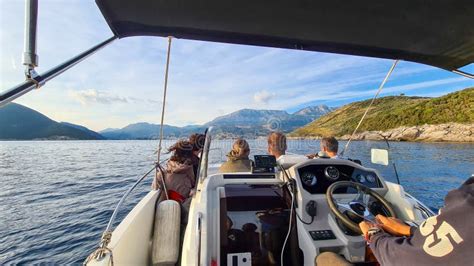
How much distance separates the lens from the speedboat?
2.05m

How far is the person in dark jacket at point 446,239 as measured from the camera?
0.87 m

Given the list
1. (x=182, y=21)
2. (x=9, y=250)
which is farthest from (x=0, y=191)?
(x=182, y=21)

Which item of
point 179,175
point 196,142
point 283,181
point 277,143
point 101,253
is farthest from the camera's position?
point 196,142

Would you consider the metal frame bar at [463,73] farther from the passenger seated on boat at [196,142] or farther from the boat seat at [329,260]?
the passenger seated on boat at [196,142]

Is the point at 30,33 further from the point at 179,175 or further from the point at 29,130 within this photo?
the point at 29,130

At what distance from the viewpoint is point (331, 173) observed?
2.54 metres

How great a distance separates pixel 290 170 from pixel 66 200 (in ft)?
→ 34.2

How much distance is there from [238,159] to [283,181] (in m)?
1.10

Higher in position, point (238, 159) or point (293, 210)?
point (238, 159)

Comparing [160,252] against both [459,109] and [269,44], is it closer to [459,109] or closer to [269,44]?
[269,44]

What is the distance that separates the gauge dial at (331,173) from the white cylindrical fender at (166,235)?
1671 mm

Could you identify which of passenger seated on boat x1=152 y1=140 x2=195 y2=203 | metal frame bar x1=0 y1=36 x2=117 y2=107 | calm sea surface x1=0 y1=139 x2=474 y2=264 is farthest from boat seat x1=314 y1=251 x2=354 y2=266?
passenger seated on boat x1=152 y1=140 x2=195 y2=203

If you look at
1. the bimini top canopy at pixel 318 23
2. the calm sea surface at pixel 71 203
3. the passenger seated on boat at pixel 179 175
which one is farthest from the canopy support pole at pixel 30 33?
the calm sea surface at pixel 71 203

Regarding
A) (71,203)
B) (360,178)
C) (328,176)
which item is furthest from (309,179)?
(71,203)
